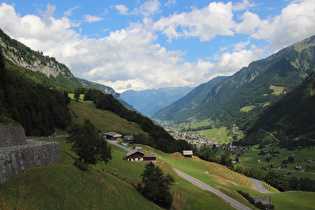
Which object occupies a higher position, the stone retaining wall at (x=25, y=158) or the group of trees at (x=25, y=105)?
the group of trees at (x=25, y=105)

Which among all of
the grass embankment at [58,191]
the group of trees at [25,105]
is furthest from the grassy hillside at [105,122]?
the grass embankment at [58,191]

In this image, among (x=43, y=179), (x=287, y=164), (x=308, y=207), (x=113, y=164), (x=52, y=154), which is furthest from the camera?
(x=287, y=164)

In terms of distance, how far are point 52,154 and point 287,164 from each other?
707 feet

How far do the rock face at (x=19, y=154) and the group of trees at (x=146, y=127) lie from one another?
88.4m

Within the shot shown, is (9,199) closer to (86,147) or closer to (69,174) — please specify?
(69,174)

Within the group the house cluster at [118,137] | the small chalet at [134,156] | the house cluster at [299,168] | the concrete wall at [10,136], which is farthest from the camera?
the house cluster at [299,168]

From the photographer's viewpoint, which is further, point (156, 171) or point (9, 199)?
point (156, 171)

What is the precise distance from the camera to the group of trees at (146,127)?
124 metres

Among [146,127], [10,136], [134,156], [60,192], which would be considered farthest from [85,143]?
[146,127]

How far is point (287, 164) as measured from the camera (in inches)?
7372

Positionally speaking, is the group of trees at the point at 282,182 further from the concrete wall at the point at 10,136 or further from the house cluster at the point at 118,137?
the concrete wall at the point at 10,136

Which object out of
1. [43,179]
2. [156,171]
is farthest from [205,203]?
[43,179]

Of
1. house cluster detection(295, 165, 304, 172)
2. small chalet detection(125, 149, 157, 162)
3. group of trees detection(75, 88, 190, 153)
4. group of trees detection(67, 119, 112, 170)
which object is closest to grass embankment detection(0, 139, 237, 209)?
group of trees detection(67, 119, 112, 170)

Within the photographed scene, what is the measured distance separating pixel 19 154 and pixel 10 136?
377 inches
